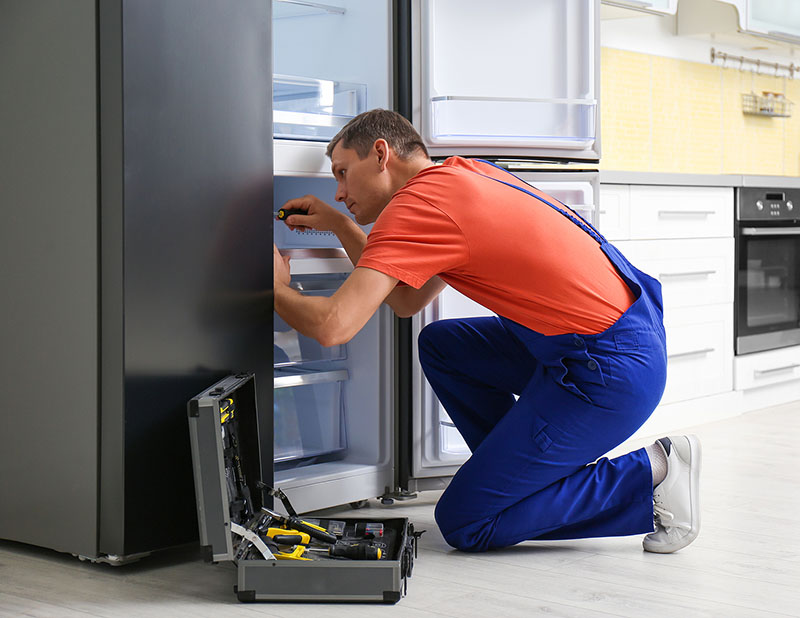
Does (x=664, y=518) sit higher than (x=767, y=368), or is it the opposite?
(x=767, y=368)

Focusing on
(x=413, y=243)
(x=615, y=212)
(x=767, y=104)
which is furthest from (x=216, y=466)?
(x=767, y=104)

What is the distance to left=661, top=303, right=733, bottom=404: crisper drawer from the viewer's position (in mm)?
3688

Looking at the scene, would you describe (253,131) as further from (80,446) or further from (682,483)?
(682,483)

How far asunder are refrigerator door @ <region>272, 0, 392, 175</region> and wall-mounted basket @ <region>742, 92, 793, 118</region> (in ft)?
9.86

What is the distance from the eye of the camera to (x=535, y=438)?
2.14m

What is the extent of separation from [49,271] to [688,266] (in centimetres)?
242

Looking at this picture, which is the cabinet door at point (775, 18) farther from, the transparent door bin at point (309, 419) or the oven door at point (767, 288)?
the transparent door bin at point (309, 419)

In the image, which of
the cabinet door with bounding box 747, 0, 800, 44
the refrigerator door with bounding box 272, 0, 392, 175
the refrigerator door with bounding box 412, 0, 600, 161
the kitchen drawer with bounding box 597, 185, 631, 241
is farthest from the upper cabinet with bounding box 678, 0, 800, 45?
the refrigerator door with bounding box 272, 0, 392, 175

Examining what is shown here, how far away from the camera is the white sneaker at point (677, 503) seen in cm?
215

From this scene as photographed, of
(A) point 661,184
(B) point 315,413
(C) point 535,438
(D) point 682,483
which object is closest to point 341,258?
(B) point 315,413

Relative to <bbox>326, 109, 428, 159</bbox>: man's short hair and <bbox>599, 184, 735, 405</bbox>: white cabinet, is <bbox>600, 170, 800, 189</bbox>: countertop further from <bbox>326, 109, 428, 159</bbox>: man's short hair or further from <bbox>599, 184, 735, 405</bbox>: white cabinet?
<bbox>326, 109, 428, 159</bbox>: man's short hair

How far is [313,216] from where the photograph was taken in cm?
232

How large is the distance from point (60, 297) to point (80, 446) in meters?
0.28

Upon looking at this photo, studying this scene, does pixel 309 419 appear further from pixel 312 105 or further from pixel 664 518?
pixel 664 518
